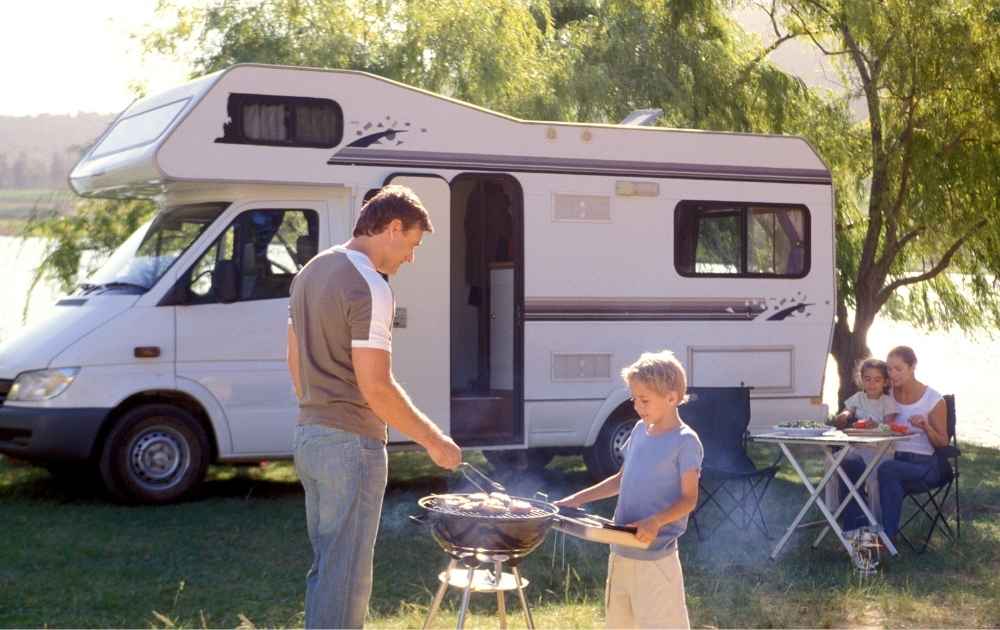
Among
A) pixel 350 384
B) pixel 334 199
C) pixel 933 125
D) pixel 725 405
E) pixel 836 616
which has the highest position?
pixel 933 125

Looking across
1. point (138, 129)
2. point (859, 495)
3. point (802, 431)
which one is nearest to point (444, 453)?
point (802, 431)

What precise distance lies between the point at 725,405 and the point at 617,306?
4.11ft

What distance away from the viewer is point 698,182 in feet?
32.7

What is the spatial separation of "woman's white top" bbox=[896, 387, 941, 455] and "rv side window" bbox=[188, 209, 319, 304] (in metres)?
3.78

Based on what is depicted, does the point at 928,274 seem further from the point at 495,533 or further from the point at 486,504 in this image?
the point at 495,533

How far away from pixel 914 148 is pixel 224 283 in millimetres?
7270

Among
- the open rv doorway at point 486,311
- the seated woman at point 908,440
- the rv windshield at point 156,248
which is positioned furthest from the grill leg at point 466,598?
the open rv doorway at point 486,311

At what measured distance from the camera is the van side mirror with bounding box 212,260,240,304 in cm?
883

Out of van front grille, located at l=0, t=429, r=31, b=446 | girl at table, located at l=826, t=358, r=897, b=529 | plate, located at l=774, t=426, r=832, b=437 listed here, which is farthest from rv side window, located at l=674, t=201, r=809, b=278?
van front grille, located at l=0, t=429, r=31, b=446

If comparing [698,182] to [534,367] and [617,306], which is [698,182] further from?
[534,367]

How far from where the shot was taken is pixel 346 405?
436 centimetres

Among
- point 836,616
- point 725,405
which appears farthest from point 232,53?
point 836,616

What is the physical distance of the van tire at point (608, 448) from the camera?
9.86 meters

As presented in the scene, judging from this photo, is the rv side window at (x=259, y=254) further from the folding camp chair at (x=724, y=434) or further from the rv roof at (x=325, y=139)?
the folding camp chair at (x=724, y=434)
